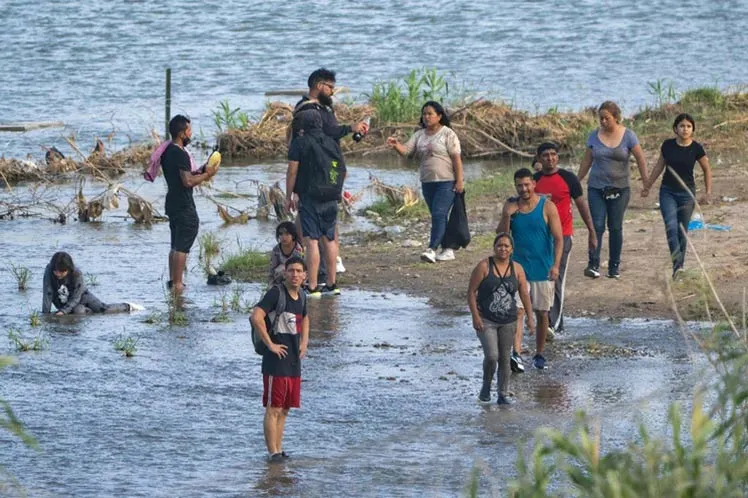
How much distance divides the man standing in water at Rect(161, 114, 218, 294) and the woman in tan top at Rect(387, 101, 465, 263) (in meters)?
1.91

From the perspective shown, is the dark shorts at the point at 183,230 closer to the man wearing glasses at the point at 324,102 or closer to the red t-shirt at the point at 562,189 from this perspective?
the man wearing glasses at the point at 324,102

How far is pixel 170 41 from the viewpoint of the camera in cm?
4088

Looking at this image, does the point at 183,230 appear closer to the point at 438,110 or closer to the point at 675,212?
the point at 438,110

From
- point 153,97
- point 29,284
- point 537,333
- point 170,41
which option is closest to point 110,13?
point 170,41

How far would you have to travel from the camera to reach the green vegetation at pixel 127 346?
1160 cm

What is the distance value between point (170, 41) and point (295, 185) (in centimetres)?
2832

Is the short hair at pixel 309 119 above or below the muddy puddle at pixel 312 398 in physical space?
above

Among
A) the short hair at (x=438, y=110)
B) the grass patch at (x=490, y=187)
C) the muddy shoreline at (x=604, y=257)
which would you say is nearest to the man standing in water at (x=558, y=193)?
the muddy shoreline at (x=604, y=257)

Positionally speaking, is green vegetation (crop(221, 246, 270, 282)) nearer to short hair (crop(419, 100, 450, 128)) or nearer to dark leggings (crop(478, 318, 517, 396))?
short hair (crop(419, 100, 450, 128))

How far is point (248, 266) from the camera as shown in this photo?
15.0 m

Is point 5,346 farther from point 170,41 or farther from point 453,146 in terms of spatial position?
point 170,41

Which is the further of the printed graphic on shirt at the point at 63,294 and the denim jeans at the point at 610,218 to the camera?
the denim jeans at the point at 610,218

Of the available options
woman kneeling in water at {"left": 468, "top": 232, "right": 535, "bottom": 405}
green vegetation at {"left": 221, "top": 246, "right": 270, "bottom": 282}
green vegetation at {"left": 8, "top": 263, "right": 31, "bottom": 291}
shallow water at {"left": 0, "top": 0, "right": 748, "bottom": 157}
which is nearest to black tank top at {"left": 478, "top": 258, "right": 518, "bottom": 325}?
woman kneeling in water at {"left": 468, "top": 232, "right": 535, "bottom": 405}

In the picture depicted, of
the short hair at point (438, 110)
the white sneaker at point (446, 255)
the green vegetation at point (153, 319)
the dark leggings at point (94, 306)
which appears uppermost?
the short hair at point (438, 110)
